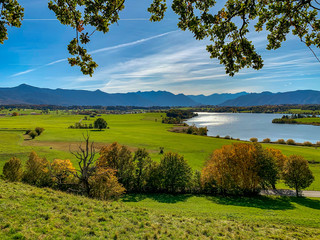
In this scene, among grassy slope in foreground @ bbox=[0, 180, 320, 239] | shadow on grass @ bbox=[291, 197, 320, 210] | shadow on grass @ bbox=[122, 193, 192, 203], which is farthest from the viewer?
shadow on grass @ bbox=[122, 193, 192, 203]

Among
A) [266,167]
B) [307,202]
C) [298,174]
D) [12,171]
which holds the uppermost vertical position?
[12,171]

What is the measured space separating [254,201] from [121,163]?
27595 mm

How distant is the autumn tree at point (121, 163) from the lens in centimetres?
3641

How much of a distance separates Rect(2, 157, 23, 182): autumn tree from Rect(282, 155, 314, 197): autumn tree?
54.6m

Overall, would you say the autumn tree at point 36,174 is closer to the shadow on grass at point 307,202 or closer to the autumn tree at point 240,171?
the autumn tree at point 240,171

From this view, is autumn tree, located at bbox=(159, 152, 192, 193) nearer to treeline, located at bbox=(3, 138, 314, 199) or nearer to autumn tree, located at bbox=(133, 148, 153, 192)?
treeline, located at bbox=(3, 138, 314, 199)

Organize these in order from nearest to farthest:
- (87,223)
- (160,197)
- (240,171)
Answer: (87,223) → (160,197) → (240,171)

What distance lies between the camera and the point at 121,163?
121ft

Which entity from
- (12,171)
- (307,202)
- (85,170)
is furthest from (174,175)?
(12,171)

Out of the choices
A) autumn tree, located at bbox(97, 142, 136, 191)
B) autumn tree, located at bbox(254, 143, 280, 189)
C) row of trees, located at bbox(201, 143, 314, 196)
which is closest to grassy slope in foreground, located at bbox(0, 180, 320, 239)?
autumn tree, located at bbox(97, 142, 136, 191)

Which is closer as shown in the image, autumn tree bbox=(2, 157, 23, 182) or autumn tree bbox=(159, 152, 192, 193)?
autumn tree bbox=(2, 157, 23, 182)

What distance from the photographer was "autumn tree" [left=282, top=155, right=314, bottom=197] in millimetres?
35250

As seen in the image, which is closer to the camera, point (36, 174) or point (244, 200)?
point (36, 174)

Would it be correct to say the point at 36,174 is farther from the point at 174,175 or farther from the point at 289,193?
the point at 289,193
